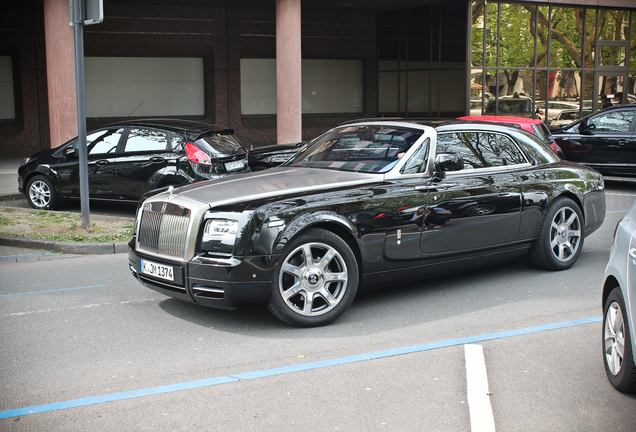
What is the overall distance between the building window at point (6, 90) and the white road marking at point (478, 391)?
21.0m

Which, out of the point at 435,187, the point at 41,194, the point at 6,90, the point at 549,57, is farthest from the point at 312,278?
the point at 549,57

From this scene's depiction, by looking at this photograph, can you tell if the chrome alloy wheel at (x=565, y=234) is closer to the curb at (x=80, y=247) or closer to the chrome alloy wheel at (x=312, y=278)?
the chrome alloy wheel at (x=312, y=278)

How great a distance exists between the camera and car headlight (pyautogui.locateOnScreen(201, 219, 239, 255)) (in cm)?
498

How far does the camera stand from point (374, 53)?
90.9ft

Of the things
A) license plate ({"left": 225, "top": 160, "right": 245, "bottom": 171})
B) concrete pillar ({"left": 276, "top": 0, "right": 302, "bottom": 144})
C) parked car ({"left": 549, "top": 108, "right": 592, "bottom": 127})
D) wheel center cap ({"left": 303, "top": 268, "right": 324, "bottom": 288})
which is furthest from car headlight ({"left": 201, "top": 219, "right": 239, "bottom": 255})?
parked car ({"left": 549, "top": 108, "right": 592, "bottom": 127})

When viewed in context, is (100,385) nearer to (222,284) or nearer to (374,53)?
(222,284)

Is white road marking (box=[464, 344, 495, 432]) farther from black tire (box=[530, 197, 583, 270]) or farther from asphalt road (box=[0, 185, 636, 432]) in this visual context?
black tire (box=[530, 197, 583, 270])

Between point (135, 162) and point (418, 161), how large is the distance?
612 cm

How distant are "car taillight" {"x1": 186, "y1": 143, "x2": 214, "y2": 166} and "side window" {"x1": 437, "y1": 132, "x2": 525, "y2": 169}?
4989 mm

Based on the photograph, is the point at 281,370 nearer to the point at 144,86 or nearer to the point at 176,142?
the point at 176,142

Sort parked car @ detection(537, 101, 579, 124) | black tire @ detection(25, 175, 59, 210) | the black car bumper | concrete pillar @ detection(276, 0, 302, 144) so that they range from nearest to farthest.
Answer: the black car bumper < black tire @ detection(25, 175, 59, 210) < concrete pillar @ detection(276, 0, 302, 144) < parked car @ detection(537, 101, 579, 124)

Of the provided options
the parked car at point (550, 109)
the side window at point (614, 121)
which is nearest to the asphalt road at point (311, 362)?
the side window at point (614, 121)

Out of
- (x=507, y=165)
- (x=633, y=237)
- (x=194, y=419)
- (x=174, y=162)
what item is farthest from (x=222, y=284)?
(x=174, y=162)

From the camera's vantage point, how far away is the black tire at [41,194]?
11.4m
